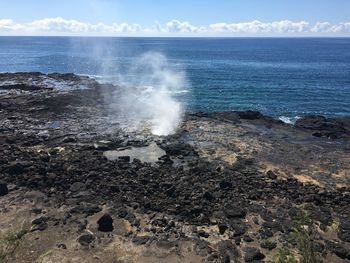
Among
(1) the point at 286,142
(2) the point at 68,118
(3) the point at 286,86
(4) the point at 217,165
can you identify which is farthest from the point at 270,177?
(3) the point at 286,86

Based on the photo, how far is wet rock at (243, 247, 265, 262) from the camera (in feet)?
89.6

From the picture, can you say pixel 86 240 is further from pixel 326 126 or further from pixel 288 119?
pixel 288 119

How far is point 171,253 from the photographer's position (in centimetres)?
2809

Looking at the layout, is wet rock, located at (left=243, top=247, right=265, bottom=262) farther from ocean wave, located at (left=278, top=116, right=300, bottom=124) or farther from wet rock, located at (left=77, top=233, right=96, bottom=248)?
ocean wave, located at (left=278, top=116, right=300, bottom=124)

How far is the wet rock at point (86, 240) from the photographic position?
2866 centimetres

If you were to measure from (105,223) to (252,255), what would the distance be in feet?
35.7

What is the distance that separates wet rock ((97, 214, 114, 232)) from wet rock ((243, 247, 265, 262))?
9983 mm

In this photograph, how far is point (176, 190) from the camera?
3659 centimetres

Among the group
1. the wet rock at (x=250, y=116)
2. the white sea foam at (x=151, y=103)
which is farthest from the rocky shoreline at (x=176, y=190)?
the white sea foam at (x=151, y=103)

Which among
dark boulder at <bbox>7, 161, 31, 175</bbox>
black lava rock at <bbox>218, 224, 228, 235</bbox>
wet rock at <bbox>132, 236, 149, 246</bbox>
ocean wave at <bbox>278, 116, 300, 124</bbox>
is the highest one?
dark boulder at <bbox>7, 161, 31, 175</bbox>

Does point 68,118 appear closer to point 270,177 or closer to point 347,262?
point 270,177

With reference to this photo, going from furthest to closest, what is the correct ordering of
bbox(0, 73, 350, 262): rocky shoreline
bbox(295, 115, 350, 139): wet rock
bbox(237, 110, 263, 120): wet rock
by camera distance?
bbox(237, 110, 263, 120): wet rock < bbox(295, 115, 350, 139): wet rock < bbox(0, 73, 350, 262): rocky shoreline

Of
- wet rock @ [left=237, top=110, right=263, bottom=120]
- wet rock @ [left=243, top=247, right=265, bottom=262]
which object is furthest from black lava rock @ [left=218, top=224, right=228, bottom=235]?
wet rock @ [left=237, top=110, right=263, bottom=120]

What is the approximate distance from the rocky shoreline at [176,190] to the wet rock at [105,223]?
0.07 meters
